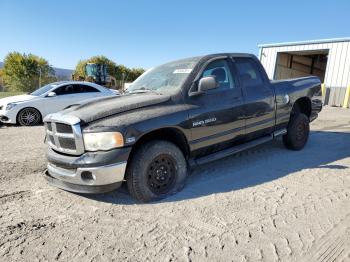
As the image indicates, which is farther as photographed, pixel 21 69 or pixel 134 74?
pixel 134 74

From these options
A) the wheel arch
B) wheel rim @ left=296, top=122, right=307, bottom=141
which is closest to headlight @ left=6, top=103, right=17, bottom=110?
the wheel arch

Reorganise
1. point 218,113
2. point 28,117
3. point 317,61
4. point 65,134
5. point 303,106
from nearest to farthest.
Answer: point 65,134 < point 218,113 < point 303,106 < point 28,117 < point 317,61

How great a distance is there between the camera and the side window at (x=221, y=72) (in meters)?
4.60

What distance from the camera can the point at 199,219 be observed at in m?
3.34

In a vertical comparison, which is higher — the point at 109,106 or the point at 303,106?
the point at 109,106

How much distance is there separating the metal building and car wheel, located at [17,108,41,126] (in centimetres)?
1631

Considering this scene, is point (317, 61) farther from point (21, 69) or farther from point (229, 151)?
point (21, 69)

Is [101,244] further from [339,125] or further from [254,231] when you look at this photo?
[339,125]

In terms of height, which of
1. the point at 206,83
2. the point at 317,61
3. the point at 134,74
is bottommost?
the point at 134,74

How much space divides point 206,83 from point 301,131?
2910mm

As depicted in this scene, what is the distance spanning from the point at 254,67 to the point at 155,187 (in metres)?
2.88

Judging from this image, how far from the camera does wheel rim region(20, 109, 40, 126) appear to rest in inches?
383

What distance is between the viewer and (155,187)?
3.84m

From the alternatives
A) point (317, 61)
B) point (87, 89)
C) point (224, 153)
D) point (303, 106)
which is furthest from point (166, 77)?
point (317, 61)
